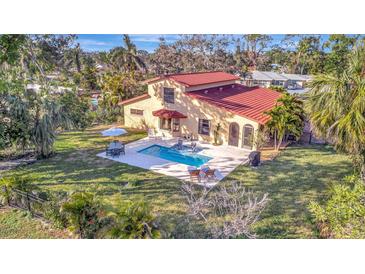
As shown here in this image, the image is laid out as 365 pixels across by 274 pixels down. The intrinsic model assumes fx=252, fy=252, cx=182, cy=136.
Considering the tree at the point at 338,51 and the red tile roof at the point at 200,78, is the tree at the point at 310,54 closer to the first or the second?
the tree at the point at 338,51

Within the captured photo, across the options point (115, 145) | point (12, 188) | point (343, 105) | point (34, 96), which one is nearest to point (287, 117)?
point (343, 105)

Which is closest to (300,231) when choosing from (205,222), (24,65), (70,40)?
(205,222)

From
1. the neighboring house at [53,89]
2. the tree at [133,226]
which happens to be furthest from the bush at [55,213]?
the neighboring house at [53,89]

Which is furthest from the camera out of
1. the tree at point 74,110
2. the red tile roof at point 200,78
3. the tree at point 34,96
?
the red tile roof at point 200,78

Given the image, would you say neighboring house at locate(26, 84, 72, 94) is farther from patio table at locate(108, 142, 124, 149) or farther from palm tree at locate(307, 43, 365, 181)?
palm tree at locate(307, 43, 365, 181)

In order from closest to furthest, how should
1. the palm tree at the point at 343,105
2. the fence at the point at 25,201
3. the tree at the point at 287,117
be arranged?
the palm tree at the point at 343,105
the fence at the point at 25,201
the tree at the point at 287,117

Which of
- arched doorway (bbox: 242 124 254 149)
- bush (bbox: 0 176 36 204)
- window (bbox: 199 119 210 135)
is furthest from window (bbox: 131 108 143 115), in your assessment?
bush (bbox: 0 176 36 204)

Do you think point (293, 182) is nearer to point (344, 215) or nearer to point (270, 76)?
point (344, 215)
